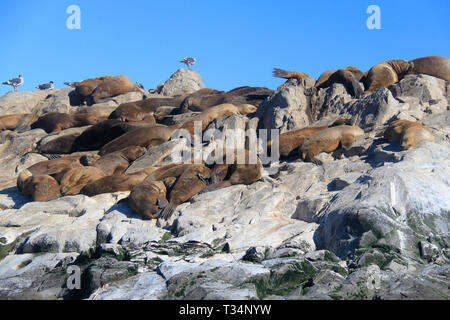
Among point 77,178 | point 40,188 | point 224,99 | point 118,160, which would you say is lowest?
point 40,188

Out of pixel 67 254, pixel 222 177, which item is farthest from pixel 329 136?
pixel 67 254

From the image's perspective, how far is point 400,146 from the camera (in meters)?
10.8

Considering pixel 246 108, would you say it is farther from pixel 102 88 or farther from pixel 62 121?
pixel 102 88

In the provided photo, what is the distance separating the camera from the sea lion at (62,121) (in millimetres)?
17584

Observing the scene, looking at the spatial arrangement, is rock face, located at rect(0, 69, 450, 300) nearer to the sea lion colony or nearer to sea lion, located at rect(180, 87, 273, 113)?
the sea lion colony

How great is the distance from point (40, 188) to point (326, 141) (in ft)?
20.7

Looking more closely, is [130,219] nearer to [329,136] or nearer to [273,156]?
[273,156]

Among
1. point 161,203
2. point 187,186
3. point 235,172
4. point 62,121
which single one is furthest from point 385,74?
point 62,121

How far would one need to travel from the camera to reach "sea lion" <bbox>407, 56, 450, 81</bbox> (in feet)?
49.6

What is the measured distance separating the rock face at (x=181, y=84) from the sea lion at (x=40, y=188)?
1045 centimetres

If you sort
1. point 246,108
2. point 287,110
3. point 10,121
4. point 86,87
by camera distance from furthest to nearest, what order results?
point 86,87 → point 10,121 → point 246,108 → point 287,110

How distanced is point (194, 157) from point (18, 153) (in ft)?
21.0

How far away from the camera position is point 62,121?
695 inches

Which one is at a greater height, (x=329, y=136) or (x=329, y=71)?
(x=329, y=71)
